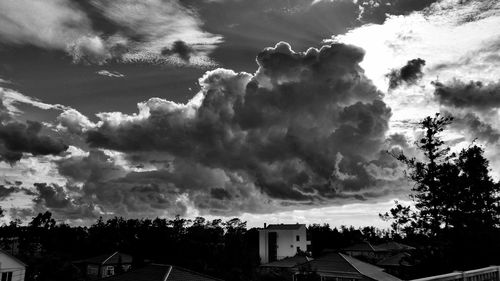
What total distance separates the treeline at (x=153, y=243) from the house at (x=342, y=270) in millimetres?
9233

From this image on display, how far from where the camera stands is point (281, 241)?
294ft

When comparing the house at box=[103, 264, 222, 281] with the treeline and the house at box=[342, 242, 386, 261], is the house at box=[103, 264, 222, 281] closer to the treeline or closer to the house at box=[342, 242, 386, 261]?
the treeline

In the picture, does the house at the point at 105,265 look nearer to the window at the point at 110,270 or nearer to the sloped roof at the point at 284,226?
the window at the point at 110,270

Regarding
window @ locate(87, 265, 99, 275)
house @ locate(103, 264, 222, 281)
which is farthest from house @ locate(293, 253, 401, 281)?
window @ locate(87, 265, 99, 275)

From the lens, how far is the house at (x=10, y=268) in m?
46.9

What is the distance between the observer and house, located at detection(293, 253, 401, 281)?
41.0m

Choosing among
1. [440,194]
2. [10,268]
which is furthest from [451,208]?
[10,268]

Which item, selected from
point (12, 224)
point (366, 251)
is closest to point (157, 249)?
point (366, 251)

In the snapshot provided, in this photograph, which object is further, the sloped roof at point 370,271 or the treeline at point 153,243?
the treeline at point 153,243

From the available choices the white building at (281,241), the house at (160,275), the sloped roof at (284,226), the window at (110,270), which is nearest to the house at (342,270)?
the house at (160,275)

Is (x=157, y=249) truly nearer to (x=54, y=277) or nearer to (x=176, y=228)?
(x=54, y=277)

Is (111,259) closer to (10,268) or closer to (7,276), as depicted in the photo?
(7,276)

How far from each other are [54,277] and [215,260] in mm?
23639

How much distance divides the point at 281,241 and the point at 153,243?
27052 millimetres
